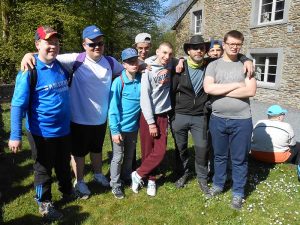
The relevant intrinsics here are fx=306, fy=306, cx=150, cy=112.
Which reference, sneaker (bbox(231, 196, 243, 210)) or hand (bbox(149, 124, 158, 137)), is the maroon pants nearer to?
hand (bbox(149, 124, 158, 137))

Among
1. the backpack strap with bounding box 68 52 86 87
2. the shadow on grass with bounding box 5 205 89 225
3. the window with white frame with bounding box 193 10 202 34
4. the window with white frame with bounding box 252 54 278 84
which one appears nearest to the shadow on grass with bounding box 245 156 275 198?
the shadow on grass with bounding box 5 205 89 225

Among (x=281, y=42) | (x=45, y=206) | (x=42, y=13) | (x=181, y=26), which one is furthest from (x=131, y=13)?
(x=45, y=206)

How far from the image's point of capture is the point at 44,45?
3600 mm

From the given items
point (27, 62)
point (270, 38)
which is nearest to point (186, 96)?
point (27, 62)

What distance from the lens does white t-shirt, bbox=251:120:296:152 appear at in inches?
224

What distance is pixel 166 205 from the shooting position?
4.40m

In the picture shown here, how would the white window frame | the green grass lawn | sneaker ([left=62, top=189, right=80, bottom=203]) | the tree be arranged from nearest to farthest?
the green grass lawn < sneaker ([left=62, top=189, right=80, bottom=203]) < the white window frame < the tree

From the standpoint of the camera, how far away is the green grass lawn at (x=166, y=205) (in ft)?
13.3

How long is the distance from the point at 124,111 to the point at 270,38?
1317 centimetres

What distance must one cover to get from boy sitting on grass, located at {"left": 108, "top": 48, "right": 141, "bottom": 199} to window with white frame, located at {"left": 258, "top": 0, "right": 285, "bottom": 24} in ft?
42.9

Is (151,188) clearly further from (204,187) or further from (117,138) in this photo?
(117,138)

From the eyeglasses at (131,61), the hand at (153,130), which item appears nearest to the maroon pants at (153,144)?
the hand at (153,130)

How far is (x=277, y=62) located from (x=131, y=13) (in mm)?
15563

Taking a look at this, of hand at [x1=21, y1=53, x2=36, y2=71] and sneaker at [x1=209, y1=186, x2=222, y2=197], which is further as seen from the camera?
sneaker at [x1=209, y1=186, x2=222, y2=197]
